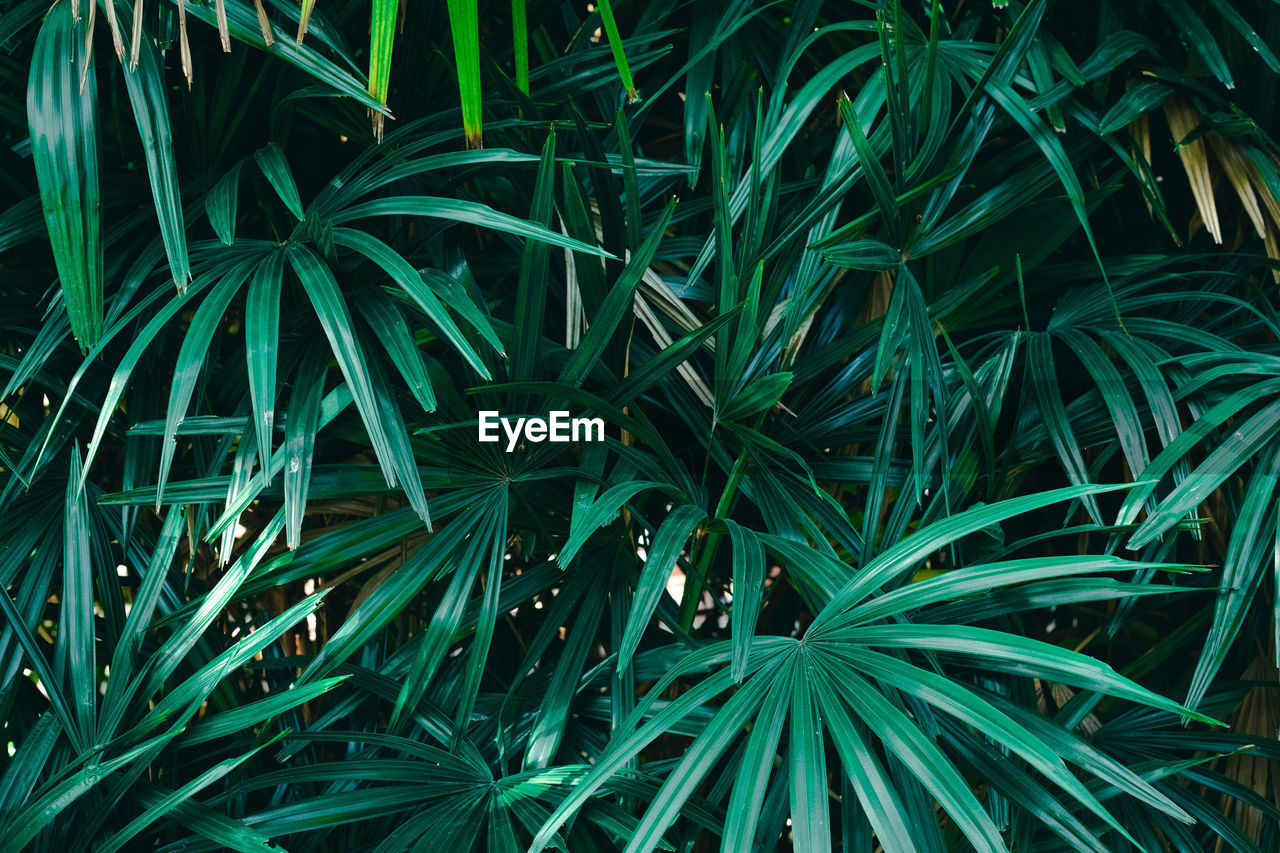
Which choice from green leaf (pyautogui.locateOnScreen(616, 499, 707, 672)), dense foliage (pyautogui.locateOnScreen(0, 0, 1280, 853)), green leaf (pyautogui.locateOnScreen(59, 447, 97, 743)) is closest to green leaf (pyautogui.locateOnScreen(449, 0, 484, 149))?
dense foliage (pyautogui.locateOnScreen(0, 0, 1280, 853))

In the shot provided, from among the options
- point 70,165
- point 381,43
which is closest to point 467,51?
point 381,43

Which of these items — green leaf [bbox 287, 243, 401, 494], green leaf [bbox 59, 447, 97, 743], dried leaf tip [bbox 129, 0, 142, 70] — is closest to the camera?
dried leaf tip [bbox 129, 0, 142, 70]

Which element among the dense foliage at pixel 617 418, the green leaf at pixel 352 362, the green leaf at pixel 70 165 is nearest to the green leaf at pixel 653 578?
the dense foliage at pixel 617 418

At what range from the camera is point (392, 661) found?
892 mm

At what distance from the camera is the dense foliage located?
0.72 m

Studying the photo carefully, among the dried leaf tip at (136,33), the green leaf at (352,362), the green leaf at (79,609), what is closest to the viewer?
the dried leaf tip at (136,33)

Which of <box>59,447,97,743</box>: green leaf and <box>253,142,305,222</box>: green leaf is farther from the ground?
<box>253,142,305,222</box>: green leaf

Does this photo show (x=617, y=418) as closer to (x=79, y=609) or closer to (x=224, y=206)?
(x=224, y=206)

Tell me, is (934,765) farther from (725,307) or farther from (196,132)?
(196,132)

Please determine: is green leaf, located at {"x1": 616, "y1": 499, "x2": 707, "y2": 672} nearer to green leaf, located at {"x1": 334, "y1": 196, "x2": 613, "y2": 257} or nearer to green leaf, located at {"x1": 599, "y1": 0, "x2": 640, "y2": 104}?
green leaf, located at {"x1": 334, "y1": 196, "x2": 613, "y2": 257}

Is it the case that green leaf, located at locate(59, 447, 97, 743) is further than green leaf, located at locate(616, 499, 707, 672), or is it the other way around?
green leaf, located at locate(59, 447, 97, 743)

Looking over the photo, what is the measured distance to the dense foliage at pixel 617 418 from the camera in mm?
720

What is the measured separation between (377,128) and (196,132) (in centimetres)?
23

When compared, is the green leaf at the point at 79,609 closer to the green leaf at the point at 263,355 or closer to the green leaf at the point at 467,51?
the green leaf at the point at 263,355
